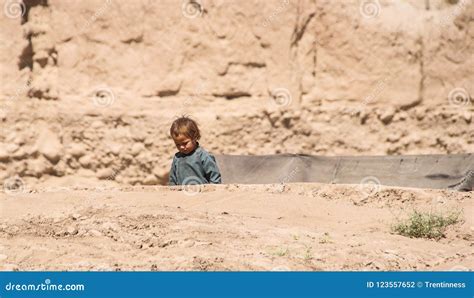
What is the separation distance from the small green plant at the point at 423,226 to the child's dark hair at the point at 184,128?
1.88 meters

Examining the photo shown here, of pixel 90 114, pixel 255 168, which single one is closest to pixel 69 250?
pixel 255 168

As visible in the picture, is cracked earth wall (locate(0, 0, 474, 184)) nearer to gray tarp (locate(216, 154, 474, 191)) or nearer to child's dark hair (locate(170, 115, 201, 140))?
gray tarp (locate(216, 154, 474, 191))

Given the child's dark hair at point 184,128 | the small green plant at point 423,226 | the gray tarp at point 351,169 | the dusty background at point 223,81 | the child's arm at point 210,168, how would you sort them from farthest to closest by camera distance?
the dusty background at point 223,81 → the gray tarp at point 351,169 → the child's arm at point 210,168 → the child's dark hair at point 184,128 → the small green plant at point 423,226

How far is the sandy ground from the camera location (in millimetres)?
3830

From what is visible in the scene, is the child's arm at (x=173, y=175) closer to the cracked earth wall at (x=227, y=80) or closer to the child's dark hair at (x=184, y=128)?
the child's dark hair at (x=184, y=128)

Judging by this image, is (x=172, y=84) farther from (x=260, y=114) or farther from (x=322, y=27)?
(x=322, y=27)

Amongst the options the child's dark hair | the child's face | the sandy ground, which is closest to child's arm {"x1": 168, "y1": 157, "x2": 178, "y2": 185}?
the child's face

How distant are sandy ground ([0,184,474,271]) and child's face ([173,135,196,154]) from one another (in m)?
0.45

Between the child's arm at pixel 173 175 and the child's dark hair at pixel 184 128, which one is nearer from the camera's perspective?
the child's dark hair at pixel 184 128

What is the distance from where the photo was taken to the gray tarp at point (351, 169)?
7.55m

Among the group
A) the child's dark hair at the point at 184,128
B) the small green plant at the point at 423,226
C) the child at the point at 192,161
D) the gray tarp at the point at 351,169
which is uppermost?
the child's dark hair at the point at 184,128

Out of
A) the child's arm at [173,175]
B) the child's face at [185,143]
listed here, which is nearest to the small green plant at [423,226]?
the child's face at [185,143]

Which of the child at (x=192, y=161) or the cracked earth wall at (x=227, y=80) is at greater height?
the cracked earth wall at (x=227, y=80)

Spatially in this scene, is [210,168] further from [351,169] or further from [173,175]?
[351,169]
